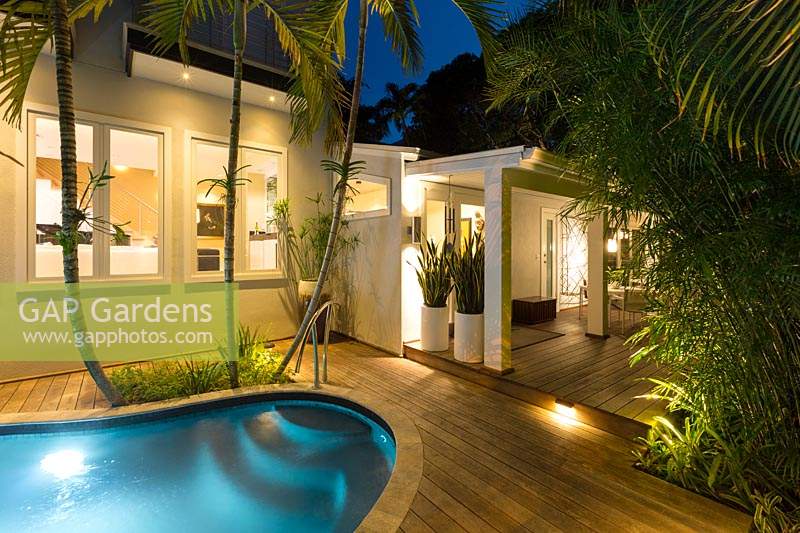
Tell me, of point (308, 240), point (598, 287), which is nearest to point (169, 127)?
point (308, 240)

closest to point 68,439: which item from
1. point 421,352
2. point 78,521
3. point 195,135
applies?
point 78,521

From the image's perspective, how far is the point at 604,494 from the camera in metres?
2.56

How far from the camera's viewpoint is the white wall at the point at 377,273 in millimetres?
5754

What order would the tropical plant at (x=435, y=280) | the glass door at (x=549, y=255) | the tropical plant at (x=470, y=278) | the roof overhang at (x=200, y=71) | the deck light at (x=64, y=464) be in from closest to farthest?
the deck light at (x=64, y=464) < the roof overhang at (x=200, y=71) < the tropical plant at (x=470, y=278) < the tropical plant at (x=435, y=280) < the glass door at (x=549, y=255)

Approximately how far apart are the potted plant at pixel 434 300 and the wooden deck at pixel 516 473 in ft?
3.28

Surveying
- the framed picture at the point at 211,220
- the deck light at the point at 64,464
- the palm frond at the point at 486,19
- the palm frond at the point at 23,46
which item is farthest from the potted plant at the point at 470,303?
the palm frond at the point at 23,46

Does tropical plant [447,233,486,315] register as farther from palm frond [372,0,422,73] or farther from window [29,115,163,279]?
window [29,115,163,279]

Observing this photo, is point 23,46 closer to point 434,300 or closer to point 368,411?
point 368,411

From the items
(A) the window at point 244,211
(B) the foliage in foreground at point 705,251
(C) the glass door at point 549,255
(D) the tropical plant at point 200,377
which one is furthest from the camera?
(C) the glass door at point 549,255

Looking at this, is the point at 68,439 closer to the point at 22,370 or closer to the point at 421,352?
the point at 22,370

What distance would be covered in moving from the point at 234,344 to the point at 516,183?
12.0ft

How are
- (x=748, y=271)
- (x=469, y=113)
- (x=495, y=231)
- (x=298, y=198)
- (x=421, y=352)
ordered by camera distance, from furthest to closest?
1. (x=469, y=113)
2. (x=298, y=198)
3. (x=421, y=352)
4. (x=495, y=231)
5. (x=748, y=271)

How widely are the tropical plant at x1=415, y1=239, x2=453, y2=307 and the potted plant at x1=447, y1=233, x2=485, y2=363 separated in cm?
30

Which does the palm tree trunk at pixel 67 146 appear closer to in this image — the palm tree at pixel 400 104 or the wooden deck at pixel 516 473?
the wooden deck at pixel 516 473
